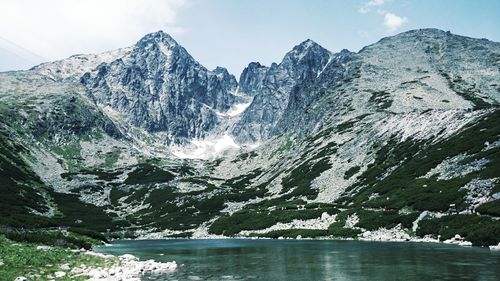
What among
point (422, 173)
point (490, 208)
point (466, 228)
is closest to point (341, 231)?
point (422, 173)

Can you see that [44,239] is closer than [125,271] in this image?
No

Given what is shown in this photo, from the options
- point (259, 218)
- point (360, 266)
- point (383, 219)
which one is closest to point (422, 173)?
point (383, 219)

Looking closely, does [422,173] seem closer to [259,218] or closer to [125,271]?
[259,218]

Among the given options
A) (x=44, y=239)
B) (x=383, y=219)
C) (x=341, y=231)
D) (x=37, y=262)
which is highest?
(x=383, y=219)

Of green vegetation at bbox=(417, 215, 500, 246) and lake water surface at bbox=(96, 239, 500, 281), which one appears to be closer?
lake water surface at bbox=(96, 239, 500, 281)

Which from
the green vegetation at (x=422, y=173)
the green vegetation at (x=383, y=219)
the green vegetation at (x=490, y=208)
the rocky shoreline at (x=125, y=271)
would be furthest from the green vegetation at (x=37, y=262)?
the green vegetation at (x=422, y=173)

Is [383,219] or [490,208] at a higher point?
[490,208]

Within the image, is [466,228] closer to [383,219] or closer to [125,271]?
[383,219]

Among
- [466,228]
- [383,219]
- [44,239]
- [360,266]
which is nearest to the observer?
[360,266]

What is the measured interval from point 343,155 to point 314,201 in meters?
31.5

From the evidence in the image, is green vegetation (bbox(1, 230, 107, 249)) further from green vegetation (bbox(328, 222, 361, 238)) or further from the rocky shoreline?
green vegetation (bbox(328, 222, 361, 238))

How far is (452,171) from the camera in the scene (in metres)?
77.8

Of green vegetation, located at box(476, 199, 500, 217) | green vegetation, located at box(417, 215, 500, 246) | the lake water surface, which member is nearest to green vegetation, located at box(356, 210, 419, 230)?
green vegetation, located at box(417, 215, 500, 246)

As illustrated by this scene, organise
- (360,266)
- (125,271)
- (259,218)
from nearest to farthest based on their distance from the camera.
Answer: (125,271), (360,266), (259,218)
